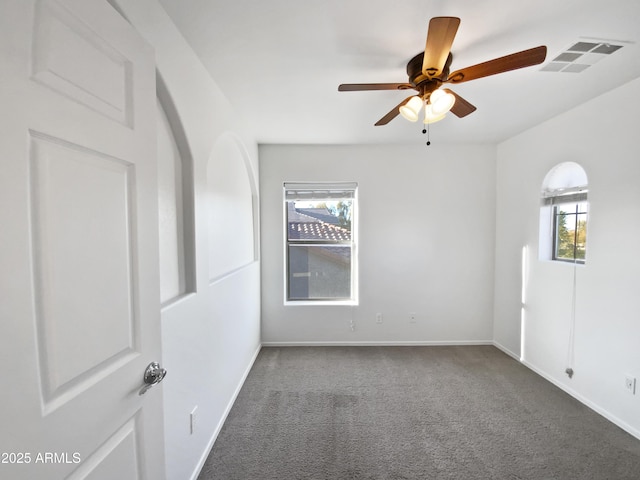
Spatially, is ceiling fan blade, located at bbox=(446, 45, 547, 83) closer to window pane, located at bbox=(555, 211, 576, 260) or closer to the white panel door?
the white panel door

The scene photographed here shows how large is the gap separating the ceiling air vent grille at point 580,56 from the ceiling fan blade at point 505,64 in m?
0.61

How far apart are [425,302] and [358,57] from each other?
2795 millimetres

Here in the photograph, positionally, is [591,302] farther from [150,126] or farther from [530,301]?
[150,126]

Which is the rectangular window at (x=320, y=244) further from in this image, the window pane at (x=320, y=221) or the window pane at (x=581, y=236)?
the window pane at (x=581, y=236)

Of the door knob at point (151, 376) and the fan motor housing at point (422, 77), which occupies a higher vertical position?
the fan motor housing at point (422, 77)

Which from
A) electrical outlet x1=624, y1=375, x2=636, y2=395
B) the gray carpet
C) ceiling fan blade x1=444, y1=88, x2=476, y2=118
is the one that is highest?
ceiling fan blade x1=444, y1=88, x2=476, y2=118

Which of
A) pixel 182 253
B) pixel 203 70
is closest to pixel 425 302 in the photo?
pixel 182 253

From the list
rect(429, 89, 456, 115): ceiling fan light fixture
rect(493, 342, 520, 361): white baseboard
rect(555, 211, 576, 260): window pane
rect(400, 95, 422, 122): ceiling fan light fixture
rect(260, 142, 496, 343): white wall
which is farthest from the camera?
rect(260, 142, 496, 343): white wall

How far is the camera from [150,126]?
3.26 ft

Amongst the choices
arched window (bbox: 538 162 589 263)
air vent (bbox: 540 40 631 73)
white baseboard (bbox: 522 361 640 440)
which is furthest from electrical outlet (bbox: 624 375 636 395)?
air vent (bbox: 540 40 631 73)

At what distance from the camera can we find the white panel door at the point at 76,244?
547mm

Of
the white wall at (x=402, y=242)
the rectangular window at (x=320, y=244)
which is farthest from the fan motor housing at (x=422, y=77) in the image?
the rectangular window at (x=320, y=244)

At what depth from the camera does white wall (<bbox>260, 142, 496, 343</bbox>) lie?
3.31 meters

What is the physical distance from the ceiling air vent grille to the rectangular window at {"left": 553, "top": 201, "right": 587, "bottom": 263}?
3.91 ft
